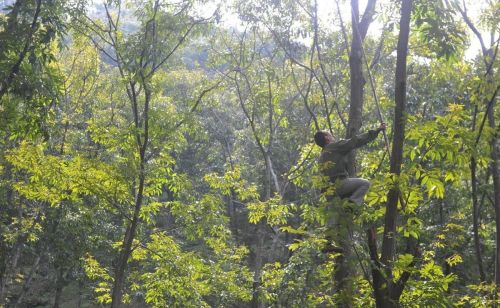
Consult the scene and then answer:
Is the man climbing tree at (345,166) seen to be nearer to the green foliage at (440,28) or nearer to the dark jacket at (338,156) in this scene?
the dark jacket at (338,156)

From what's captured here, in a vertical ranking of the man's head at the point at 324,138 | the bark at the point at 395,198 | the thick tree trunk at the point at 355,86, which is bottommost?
the bark at the point at 395,198

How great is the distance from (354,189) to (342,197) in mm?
118

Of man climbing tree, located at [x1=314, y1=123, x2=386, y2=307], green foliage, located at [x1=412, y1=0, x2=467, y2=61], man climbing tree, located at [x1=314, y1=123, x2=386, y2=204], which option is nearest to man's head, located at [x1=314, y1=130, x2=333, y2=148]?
man climbing tree, located at [x1=314, y1=123, x2=386, y2=307]

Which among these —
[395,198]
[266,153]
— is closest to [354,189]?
[395,198]

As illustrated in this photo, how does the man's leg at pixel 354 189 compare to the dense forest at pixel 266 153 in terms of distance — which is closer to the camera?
the dense forest at pixel 266 153

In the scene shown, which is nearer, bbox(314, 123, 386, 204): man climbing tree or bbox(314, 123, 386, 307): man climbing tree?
bbox(314, 123, 386, 307): man climbing tree

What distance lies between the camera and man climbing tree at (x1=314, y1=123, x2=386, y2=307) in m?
3.06

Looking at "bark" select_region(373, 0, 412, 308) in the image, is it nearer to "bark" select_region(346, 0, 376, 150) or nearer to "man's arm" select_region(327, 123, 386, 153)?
"man's arm" select_region(327, 123, 386, 153)

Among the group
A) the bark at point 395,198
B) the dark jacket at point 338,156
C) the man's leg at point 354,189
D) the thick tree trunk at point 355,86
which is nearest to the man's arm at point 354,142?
the dark jacket at point 338,156

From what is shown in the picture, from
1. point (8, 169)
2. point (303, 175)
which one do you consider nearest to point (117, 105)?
point (8, 169)

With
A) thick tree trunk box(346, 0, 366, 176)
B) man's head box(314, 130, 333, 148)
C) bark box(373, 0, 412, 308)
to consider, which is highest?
thick tree trunk box(346, 0, 366, 176)

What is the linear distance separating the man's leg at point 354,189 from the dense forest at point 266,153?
179 mm

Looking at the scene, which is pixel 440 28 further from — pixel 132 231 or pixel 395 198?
pixel 132 231

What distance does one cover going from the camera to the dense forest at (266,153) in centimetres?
332
